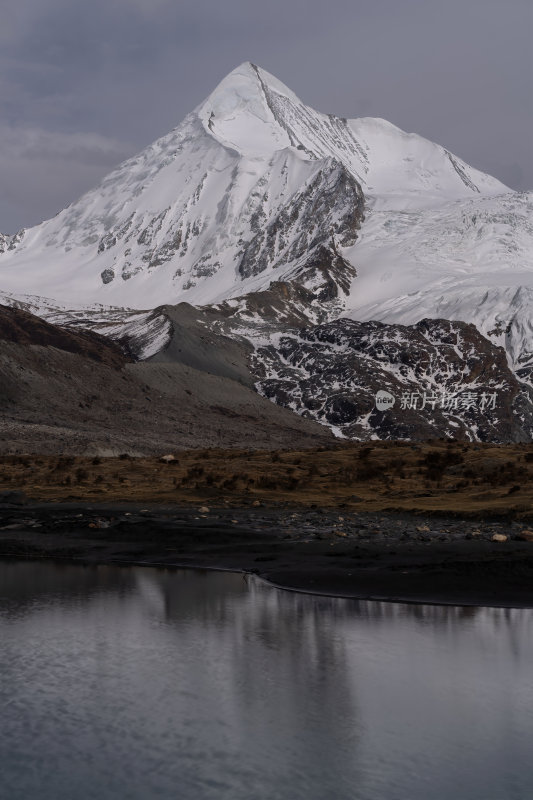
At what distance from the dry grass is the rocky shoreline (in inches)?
135

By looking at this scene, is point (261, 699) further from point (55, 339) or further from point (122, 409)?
point (55, 339)

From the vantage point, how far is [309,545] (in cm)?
3406

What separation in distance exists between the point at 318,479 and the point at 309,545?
1018 inches

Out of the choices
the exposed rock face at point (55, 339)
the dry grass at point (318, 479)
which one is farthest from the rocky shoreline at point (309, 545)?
the exposed rock face at point (55, 339)

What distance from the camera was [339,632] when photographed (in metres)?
23.3

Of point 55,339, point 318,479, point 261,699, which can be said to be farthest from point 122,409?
point 261,699

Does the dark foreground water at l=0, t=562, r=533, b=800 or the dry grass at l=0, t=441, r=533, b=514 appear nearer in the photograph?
the dark foreground water at l=0, t=562, r=533, b=800

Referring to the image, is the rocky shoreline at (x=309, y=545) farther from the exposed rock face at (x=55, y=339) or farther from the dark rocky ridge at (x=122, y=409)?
the exposed rock face at (x=55, y=339)

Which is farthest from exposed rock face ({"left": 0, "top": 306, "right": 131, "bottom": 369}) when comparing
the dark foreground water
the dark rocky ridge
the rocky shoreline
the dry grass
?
the dark foreground water

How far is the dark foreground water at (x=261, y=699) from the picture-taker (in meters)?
14.9

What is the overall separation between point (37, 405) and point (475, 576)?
318ft

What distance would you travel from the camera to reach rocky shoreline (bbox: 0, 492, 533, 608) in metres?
27.8

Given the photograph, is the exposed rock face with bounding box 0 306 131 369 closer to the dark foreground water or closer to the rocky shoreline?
the rocky shoreline

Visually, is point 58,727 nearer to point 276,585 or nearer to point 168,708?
point 168,708
